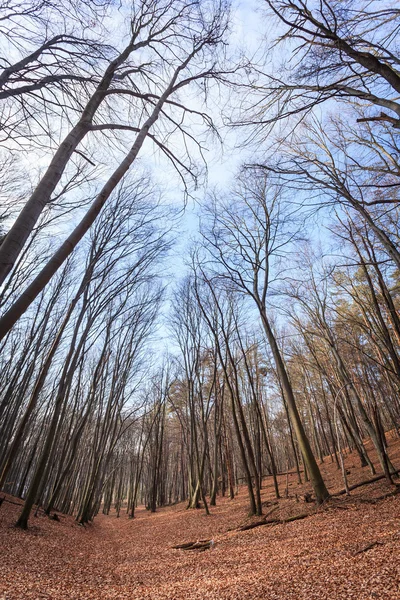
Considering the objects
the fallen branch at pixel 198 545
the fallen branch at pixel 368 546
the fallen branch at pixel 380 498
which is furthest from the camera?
the fallen branch at pixel 380 498

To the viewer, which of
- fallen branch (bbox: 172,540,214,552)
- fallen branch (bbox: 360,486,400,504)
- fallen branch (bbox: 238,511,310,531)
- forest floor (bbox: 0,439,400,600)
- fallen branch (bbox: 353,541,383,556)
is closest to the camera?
forest floor (bbox: 0,439,400,600)

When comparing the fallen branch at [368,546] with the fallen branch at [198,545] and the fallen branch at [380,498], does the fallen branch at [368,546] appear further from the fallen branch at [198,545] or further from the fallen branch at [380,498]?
the fallen branch at [198,545]

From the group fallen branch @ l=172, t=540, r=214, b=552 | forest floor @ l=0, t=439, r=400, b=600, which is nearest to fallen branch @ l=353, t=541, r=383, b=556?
forest floor @ l=0, t=439, r=400, b=600

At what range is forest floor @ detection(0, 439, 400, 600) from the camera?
2.75 meters

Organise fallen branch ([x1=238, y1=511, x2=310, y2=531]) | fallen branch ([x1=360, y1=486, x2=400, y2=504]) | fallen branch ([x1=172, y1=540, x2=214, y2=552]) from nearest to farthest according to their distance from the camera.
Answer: fallen branch ([x1=172, y1=540, x2=214, y2=552]) → fallen branch ([x1=360, y1=486, x2=400, y2=504]) → fallen branch ([x1=238, y1=511, x2=310, y2=531])

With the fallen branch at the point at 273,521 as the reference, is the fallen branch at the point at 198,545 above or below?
below

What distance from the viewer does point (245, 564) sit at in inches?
153

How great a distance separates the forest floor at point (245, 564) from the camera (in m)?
2.75

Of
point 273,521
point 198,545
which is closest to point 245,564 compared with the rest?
point 198,545

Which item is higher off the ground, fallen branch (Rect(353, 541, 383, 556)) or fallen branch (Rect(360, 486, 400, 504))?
fallen branch (Rect(360, 486, 400, 504))

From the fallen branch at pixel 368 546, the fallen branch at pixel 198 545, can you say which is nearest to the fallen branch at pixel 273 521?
the fallen branch at pixel 198 545

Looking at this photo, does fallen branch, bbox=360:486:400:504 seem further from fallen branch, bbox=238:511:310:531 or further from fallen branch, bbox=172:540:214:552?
fallen branch, bbox=172:540:214:552

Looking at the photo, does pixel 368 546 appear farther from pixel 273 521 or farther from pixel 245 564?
pixel 273 521

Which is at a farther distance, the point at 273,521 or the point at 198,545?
the point at 273,521
